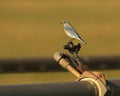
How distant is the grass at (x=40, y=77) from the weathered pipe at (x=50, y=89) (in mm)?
4619

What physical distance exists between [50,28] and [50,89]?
10.4 m

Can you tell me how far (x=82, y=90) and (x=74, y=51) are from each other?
18 cm

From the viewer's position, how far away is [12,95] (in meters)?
1.32

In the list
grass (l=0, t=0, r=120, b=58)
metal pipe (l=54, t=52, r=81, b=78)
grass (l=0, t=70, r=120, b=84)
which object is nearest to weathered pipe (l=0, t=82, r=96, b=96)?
metal pipe (l=54, t=52, r=81, b=78)

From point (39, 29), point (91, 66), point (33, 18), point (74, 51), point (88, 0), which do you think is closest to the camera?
point (74, 51)

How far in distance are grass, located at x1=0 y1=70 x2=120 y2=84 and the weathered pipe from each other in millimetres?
4619

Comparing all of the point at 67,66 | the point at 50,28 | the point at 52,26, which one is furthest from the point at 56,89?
the point at 52,26

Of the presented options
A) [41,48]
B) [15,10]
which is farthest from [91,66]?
[15,10]

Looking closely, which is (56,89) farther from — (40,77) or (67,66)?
(40,77)

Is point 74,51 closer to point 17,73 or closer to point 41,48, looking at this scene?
point 17,73

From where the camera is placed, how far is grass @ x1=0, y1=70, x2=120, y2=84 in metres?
6.15

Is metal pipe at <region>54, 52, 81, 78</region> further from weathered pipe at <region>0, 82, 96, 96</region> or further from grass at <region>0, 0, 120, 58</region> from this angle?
grass at <region>0, 0, 120, 58</region>

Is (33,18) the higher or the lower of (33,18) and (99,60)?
the lower

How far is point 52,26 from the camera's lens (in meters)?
12.1
